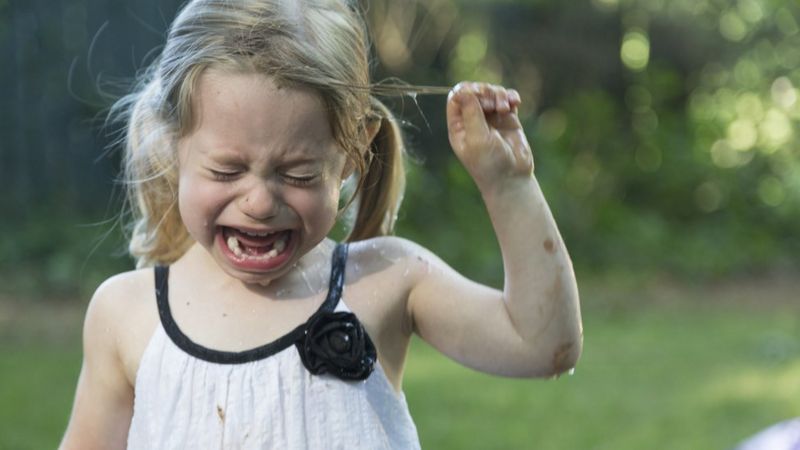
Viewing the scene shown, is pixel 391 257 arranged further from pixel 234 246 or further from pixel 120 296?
pixel 120 296

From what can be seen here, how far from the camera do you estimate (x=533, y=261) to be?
6.19 ft

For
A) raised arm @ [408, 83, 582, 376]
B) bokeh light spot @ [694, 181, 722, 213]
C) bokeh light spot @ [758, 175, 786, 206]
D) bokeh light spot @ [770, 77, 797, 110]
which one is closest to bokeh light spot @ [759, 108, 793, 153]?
bokeh light spot @ [770, 77, 797, 110]

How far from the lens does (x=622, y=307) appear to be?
7191 millimetres

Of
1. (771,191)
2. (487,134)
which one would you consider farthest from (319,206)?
(771,191)

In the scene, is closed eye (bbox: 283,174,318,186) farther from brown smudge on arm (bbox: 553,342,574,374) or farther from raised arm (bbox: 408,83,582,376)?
brown smudge on arm (bbox: 553,342,574,374)

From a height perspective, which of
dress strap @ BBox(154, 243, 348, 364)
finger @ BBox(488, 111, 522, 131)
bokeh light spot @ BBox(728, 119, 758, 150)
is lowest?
bokeh light spot @ BBox(728, 119, 758, 150)

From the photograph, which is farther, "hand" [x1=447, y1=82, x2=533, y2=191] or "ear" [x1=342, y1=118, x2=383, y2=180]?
"ear" [x1=342, y1=118, x2=383, y2=180]

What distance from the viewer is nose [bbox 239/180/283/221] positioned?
6.12 feet

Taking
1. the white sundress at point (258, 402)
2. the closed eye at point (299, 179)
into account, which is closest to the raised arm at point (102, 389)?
the white sundress at point (258, 402)

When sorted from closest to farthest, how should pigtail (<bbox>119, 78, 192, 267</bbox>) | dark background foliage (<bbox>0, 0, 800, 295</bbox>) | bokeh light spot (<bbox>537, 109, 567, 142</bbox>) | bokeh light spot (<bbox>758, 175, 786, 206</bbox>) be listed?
pigtail (<bbox>119, 78, 192, 267</bbox>)
dark background foliage (<bbox>0, 0, 800, 295</bbox>)
bokeh light spot (<bbox>758, 175, 786, 206</bbox>)
bokeh light spot (<bbox>537, 109, 567, 142</bbox>)

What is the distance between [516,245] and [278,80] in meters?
0.42

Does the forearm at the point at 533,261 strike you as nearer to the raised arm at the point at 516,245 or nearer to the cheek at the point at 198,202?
the raised arm at the point at 516,245

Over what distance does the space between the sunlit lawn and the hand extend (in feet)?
9.85

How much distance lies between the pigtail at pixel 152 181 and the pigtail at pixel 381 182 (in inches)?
12.3
